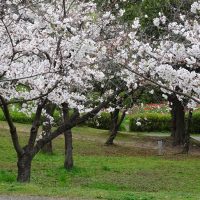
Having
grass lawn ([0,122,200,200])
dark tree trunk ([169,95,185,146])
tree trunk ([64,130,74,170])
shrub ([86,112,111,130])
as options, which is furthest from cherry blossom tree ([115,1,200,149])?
shrub ([86,112,111,130])

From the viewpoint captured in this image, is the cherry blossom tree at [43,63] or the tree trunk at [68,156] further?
the tree trunk at [68,156]

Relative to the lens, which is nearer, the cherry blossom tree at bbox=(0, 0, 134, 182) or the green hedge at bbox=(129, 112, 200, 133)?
the cherry blossom tree at bbox=(0, 0, 134, 182)

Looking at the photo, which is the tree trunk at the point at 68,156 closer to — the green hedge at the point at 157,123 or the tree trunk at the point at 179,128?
the tree trunk at the point at 179,128

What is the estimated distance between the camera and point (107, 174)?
47.5 ft

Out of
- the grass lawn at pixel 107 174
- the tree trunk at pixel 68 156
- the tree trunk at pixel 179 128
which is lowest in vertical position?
the grass lawn at pixel 107 174

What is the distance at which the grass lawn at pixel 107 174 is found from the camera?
31.2 feet

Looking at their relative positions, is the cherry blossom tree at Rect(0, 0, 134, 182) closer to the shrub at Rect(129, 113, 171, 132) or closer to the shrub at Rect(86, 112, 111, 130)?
the shrub at Rect(86, 112, 111, 130)

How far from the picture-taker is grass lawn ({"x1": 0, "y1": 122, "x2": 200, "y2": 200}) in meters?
9.50

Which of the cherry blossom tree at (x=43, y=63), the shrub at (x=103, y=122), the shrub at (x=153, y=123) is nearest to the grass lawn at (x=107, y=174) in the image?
the cherry blossom tree at (x=43, y=63)

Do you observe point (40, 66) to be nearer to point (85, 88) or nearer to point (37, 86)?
point (37, 86)

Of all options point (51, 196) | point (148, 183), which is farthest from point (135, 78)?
point (148, 183)

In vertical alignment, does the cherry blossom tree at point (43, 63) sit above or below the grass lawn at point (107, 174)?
above

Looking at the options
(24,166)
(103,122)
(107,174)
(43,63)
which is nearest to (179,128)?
(103,122)

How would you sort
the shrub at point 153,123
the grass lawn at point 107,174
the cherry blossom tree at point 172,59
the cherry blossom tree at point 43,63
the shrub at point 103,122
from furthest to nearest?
the shrub at point 153,123 → the shrub at point 103,122 → the grass lawn at point 107,174 → the cherry blossom tree at point 43,63 → the cherry blossom tree at point 172,59
